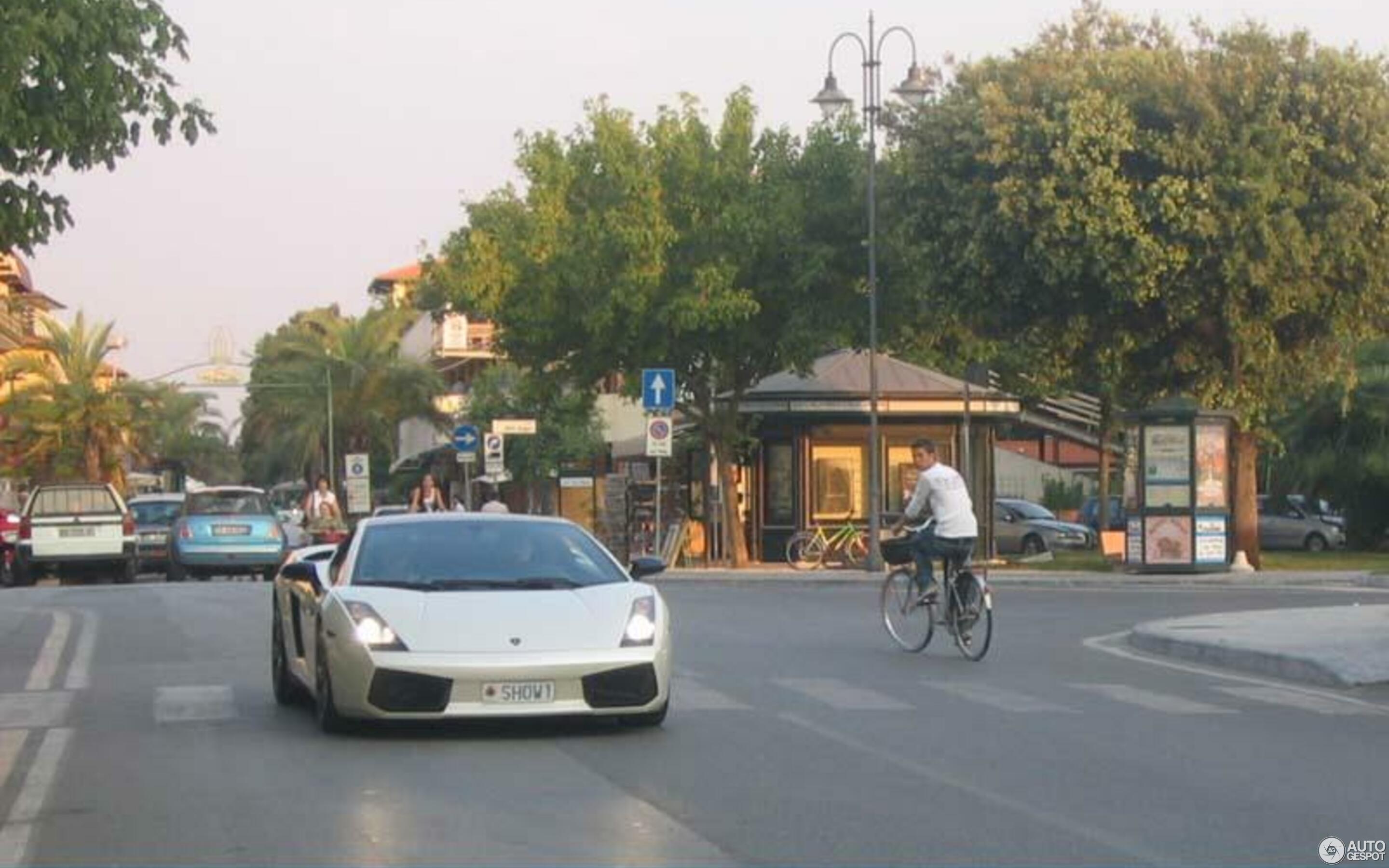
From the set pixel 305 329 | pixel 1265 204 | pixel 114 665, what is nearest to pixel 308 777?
pixel 114 665

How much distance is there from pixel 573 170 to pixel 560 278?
2.45m

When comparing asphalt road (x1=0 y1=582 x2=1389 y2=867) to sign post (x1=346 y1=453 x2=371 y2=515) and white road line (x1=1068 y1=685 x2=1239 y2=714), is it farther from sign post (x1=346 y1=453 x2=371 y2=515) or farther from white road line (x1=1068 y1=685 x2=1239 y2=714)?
sign post (x1=346 y1=453 x2=371 y2=515)

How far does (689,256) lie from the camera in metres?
41.7

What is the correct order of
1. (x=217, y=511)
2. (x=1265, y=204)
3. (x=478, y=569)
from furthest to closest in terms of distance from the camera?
(x=217, y=511) < (x=1265, y=204) < (x=478, y=569)

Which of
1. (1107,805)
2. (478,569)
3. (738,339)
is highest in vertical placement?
(738,339)

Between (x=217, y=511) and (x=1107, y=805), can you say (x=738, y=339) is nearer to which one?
(x=217, y=511)

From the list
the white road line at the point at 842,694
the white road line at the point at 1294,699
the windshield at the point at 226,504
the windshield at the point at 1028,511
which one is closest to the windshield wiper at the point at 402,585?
the white road line at the point at 842,694

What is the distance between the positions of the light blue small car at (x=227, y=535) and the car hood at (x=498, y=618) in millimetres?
24115

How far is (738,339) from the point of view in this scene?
42156 mm

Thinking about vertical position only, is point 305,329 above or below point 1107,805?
above

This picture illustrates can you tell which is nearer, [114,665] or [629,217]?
[114,665]

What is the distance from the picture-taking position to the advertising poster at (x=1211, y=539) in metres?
34.5

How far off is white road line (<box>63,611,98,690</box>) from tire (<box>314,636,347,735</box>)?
3.92 meters

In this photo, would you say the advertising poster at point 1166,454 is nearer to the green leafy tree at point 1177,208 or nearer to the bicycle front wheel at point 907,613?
the green leafy tree at point 1177,208
